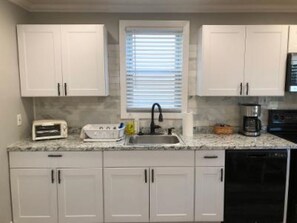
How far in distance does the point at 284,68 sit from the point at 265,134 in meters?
0.78

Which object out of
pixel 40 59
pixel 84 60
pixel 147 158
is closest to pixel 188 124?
pixel 147 158

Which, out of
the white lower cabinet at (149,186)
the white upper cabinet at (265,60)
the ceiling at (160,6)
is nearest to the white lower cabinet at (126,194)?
the white lower cabinet at (149,186)

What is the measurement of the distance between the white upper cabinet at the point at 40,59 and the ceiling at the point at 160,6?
1.16ft

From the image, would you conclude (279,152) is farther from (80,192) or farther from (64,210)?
(64,210)

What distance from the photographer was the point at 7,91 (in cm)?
243

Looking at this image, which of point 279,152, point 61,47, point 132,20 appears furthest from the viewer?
point 132,20

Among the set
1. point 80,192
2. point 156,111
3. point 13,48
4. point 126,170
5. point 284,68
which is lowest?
point 80,192

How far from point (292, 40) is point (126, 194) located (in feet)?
7.78

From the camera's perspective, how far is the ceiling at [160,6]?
2.73 metres

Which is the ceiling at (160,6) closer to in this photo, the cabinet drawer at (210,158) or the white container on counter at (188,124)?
the white container on counter at (188,124)

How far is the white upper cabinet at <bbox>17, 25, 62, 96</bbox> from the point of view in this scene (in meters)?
2.62

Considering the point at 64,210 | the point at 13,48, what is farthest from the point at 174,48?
the point at 64,210

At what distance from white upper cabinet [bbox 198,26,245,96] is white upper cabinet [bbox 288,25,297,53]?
50 cm

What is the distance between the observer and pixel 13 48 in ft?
8.38
